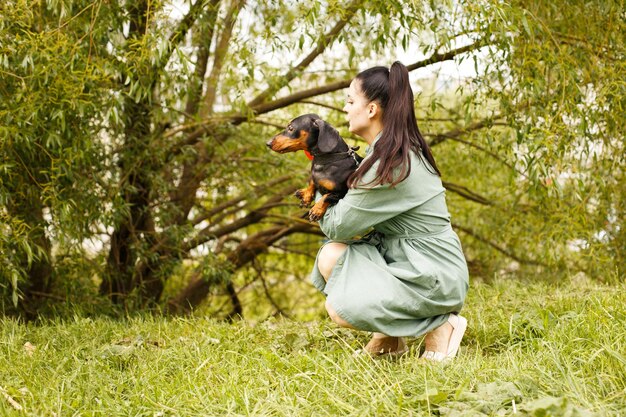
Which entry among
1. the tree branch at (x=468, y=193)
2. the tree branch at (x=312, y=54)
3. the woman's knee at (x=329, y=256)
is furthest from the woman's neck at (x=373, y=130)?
the tree branch at (x=468, y=193)

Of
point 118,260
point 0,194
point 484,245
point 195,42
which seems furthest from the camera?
point 484,245

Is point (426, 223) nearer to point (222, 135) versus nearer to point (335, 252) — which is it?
point (335, 252)

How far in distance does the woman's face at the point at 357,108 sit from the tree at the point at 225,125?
32.1 inches

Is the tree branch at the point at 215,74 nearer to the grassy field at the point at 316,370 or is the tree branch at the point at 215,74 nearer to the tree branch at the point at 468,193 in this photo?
the tree branch at the point at 468,193

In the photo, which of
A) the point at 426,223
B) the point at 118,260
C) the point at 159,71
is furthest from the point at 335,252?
the point at 118,260

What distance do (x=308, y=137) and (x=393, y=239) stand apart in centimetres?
55

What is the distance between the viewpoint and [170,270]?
579 cm

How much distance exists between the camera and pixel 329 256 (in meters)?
3.12

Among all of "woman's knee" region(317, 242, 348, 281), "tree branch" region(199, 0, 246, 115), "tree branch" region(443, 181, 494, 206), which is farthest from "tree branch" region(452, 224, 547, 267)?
"woman's knee" region(317, 242, 348, 281)

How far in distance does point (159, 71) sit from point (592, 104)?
2536 millimetres

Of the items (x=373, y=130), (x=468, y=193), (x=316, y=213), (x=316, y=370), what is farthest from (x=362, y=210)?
(x=468, y=193)

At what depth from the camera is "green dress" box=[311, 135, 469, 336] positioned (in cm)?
293

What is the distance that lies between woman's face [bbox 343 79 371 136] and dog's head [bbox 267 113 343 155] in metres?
0.14

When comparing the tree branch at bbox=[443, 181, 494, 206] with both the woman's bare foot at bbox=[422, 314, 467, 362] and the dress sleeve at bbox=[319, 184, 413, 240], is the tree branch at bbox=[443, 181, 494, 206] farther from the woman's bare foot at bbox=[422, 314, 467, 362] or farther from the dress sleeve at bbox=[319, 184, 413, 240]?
the dress sleeve at bbox=[319, 184, 413, 240]
